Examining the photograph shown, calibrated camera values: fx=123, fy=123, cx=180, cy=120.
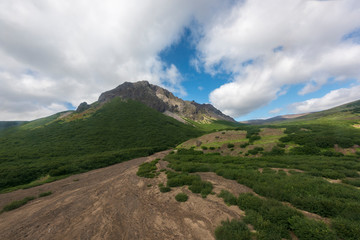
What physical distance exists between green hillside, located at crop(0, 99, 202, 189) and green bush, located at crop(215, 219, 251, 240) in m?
27.0

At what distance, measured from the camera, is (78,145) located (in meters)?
41.5

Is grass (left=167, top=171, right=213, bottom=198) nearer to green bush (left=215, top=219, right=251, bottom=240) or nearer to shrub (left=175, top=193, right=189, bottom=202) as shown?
shrub (left=175, top=193, right=189, bottom=202)

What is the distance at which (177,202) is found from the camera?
28.6 ft

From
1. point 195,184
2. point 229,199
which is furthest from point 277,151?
point 229,199

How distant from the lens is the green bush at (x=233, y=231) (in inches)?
201

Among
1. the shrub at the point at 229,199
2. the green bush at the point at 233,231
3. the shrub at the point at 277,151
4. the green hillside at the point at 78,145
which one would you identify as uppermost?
the green hillside at the point at 78,145

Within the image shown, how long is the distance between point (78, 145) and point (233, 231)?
169 ft

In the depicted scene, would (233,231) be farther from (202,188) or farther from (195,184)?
(195,184)

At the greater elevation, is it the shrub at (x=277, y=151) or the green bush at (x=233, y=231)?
the green bush at (x=233, y=231)

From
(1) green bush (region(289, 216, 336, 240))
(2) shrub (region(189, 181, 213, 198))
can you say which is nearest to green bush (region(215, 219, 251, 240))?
(1) green bush (region(289, 216, 336, 240))

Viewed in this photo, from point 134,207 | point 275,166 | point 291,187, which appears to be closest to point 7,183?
point 134,207

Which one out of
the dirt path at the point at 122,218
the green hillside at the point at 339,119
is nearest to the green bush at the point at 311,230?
the dirt path at the point at 122,218

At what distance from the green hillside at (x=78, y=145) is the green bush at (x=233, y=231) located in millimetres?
26965

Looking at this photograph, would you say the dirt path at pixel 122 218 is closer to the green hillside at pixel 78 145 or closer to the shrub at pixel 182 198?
the shrub at pixel 182 198
